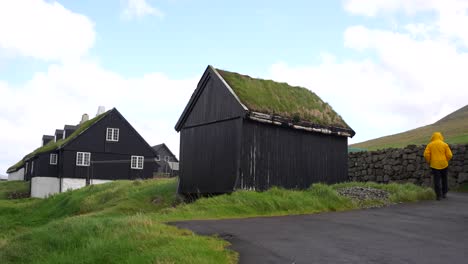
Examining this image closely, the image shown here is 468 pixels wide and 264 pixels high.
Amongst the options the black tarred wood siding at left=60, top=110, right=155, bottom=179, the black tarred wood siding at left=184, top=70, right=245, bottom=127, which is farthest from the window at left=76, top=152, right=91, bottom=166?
the black tarred wood siding at left=184, top=70, right=245, bottom=127

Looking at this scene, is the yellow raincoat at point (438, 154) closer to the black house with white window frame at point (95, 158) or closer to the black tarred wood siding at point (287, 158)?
the black tarred wood siding at point (287, 158)

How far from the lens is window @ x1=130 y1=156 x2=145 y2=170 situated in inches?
1863

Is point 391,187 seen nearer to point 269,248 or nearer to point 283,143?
point 283,143

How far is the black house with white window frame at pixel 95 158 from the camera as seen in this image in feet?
148

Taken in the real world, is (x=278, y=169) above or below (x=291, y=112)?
below

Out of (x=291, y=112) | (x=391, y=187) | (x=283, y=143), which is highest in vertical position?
(x=291, y=112)

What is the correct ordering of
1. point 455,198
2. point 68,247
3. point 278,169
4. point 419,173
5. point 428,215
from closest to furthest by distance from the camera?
1. point 68,247
2. point 428,215
3. point 455,198
4. point 278,169
5. point 419,173

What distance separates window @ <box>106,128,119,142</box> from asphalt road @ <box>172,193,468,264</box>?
119ft

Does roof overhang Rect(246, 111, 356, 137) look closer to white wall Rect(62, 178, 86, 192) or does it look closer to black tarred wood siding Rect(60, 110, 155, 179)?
black tarred wood siding Rect(60, 110, 155, 179)

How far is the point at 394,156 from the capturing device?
23.0 m

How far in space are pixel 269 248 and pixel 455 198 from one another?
35.3ft

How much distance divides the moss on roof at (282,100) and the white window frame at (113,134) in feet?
96.0

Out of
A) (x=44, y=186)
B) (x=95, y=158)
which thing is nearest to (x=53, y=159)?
(x=44, y=186)

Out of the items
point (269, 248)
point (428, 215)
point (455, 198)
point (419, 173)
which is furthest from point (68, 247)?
point (419, 173)
